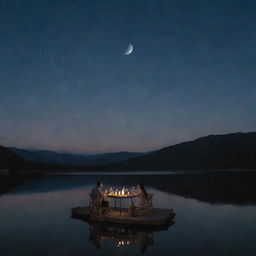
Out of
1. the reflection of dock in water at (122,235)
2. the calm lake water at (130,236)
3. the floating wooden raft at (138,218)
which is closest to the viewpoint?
the calm lake water at (130,236)

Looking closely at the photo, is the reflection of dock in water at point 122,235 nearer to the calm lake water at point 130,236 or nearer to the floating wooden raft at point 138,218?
the calm lake water at point 130,236

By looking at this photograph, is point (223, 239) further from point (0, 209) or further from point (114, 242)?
point (0, 209)

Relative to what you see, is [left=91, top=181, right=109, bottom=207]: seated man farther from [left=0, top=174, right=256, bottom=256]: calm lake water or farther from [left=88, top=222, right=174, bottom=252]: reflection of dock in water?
[left=0, top=174, right=256, bottom=256]: calm lake water

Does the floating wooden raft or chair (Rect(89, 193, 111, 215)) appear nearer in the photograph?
the floating wooden raft

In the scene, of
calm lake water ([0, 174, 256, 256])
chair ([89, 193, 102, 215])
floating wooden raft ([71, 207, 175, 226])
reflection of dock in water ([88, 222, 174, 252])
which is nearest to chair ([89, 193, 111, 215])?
chair ([89, 193, 102, 215])

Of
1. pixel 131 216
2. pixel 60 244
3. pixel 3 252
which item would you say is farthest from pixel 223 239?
pixel 3 252

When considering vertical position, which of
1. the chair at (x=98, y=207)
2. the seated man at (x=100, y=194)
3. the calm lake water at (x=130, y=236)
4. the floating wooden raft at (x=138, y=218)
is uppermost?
the seated man at (x=100, y=194)

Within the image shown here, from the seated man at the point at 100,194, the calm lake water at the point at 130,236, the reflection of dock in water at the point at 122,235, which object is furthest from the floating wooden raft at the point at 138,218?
the seated man at the point at 100,194

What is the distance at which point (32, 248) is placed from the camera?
609 inches

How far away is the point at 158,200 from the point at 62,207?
10955mm

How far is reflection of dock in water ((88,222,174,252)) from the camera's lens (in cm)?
1588

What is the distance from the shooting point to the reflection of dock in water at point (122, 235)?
15.9 meters

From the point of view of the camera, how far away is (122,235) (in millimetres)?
17438

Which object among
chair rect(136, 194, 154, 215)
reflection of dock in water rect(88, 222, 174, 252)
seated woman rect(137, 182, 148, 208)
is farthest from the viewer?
chair rect(136, 194, 154, 215)
